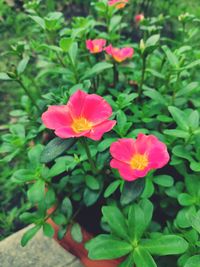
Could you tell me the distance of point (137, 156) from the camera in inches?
35.8

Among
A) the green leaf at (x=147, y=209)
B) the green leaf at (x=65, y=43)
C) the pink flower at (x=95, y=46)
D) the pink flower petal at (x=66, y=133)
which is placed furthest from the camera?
the pink flower at (x=95, y=46)

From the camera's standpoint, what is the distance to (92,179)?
1.06 m

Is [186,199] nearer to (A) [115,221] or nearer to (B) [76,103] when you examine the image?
(A) [115,221]

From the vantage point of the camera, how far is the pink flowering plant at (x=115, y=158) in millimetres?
856

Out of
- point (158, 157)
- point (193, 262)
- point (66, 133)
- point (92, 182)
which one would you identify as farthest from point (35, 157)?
point (193, 262)

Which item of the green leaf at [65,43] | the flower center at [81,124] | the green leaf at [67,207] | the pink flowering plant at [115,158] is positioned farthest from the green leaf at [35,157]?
the green leaf at [65,43]

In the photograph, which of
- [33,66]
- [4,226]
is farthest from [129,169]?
[33,66]

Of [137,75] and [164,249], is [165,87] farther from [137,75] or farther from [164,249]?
[164,249]

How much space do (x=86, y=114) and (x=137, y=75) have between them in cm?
51

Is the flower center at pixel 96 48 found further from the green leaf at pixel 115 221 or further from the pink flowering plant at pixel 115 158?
the green leaf at pixel 115 221

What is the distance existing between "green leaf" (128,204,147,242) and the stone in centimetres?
39

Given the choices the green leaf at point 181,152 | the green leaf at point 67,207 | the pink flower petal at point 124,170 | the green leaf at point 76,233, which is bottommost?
the green leaf at point 76,233

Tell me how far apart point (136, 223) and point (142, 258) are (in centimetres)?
8

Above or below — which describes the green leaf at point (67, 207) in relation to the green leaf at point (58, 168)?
below
